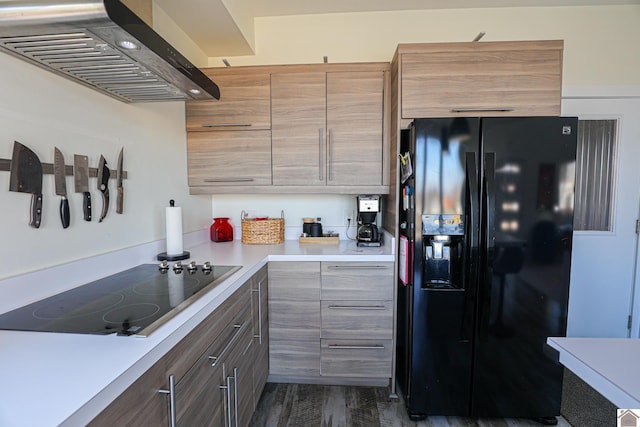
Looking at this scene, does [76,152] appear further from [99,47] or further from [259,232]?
[259,232]

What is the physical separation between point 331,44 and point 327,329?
6.81 feet

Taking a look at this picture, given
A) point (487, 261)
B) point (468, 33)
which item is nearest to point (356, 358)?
point (487, 261)

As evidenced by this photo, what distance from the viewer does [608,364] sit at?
0.65m

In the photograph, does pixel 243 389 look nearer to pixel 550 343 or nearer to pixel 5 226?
pixel 5 226

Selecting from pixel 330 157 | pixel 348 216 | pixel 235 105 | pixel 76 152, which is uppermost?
pixel 235 105

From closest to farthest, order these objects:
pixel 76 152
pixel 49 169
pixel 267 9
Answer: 1. pixel 49 169
2. pixel 76 152
3. pixel 267 9

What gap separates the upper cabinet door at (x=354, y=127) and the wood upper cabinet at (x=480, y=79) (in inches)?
10.2

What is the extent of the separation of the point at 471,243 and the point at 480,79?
0.98 meters

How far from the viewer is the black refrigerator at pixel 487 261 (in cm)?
147

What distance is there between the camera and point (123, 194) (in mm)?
1403

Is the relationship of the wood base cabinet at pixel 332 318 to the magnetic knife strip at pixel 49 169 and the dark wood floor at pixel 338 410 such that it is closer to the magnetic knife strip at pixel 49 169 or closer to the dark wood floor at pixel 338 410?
the dark wood floor at pixel 338 410

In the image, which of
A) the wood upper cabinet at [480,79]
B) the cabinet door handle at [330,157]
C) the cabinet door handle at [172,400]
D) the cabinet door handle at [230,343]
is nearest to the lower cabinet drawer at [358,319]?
the cabinet door handle at [230,343]

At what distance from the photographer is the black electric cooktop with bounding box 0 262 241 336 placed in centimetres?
78

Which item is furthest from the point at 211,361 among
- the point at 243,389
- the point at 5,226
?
the point at 5,226
